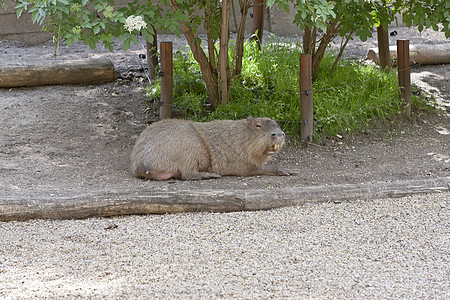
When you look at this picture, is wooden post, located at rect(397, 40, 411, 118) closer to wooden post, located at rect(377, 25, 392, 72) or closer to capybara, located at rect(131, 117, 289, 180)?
wooden post, located at rect(377, 25, 392, 72)

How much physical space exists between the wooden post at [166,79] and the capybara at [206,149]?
105cm

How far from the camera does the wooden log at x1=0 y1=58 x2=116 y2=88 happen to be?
322 inches

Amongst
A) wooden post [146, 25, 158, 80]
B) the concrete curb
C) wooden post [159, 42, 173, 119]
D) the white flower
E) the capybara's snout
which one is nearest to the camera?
the concrete curb

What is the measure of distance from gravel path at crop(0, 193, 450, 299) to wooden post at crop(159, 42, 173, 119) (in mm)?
2628

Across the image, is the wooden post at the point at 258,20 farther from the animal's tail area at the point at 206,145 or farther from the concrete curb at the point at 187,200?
the concrete curb at the point at 187,200

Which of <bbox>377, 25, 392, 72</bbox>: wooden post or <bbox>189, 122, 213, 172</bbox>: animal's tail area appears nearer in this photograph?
<bbox>189, 122, 213, 172</bbox>: animal's tail area

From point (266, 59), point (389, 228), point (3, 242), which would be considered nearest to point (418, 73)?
point (266, 59)

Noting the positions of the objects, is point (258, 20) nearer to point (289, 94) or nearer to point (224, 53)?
point (289, 94)

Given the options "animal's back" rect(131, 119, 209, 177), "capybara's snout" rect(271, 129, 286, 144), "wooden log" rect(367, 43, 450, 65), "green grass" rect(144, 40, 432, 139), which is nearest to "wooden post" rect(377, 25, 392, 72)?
"green grass" rect(144, 40, 432, 139)

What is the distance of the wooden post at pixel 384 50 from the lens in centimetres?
820

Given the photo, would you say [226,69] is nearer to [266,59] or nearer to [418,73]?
[266,59]

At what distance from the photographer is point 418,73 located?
914 cm

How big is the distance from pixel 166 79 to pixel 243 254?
3.48 m

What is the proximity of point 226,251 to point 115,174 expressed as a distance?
2253 millimetres
